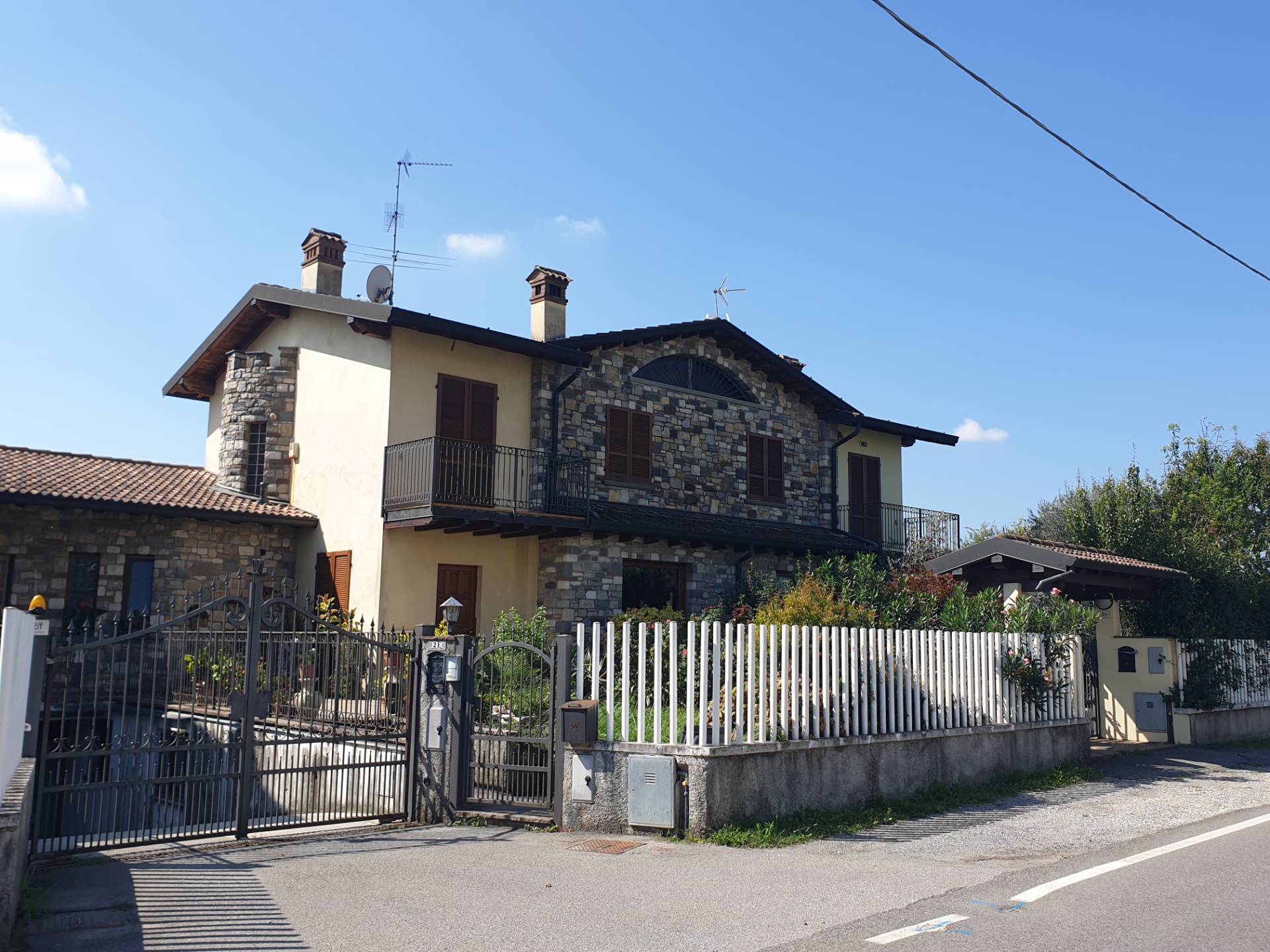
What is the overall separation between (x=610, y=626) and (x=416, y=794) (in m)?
2.54

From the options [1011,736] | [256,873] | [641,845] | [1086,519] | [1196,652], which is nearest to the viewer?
[256,873]

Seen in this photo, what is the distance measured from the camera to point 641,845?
27.6 feet

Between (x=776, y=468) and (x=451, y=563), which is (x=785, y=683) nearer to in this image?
(x=451, y=563)

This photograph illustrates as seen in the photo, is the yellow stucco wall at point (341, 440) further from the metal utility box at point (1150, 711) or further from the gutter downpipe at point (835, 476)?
the metal utility box at point (1150, 711)

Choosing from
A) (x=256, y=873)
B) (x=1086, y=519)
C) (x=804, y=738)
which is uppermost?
(x=1086, y=519)

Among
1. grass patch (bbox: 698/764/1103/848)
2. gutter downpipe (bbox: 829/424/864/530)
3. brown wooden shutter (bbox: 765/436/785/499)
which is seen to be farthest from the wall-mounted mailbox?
Answer: gutter downpipe (bbox: 829/424/864/530)

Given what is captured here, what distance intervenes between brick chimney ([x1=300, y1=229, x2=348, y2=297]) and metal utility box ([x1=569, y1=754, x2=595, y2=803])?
43.1 ft

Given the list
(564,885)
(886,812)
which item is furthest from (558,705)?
(886,812)

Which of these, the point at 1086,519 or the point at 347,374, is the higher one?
the point at 347,374

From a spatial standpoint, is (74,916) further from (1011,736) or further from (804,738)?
(1011,736)

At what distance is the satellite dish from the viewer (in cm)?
1955

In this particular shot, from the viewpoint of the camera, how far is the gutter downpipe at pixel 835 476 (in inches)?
925

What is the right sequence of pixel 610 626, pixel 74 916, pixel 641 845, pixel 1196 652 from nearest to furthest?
1. pixel 74 916
2. pixel 641 845
3. pixel 610 626
4. pixel 1196 652

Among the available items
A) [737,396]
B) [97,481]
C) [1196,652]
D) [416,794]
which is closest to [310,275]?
[97,481]
